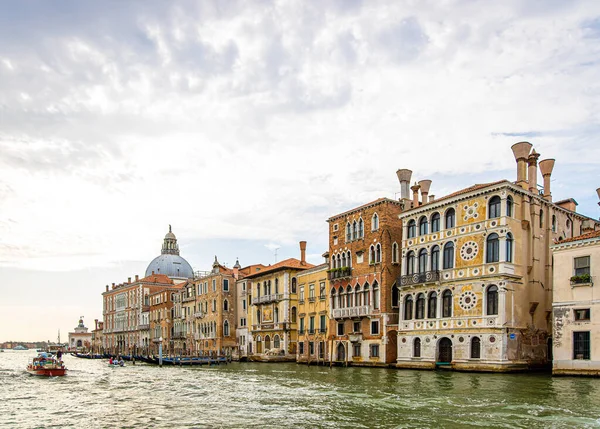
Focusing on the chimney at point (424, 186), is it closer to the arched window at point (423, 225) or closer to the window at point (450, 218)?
the arched window at point (423, 225)

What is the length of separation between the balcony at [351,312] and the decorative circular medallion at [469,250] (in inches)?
351

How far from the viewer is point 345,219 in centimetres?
4550

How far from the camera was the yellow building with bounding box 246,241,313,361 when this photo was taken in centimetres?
5334

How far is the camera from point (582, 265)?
2908 cm

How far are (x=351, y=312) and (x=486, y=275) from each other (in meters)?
12.0

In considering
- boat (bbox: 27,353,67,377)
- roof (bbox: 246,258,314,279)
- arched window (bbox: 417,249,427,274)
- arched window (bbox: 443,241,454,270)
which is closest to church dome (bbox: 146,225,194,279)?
roof (bbox: 246,258,314,279)

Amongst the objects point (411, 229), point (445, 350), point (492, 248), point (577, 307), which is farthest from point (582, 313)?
point (411, 229)

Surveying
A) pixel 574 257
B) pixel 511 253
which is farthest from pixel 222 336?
pixel 574 257

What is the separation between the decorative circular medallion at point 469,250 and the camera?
1361 inches

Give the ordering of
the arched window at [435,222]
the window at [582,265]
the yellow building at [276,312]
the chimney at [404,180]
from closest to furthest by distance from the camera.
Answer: the window at [582,265], the arched window at [435,222], the chimney at [404,180], the yellow building at [276,312]

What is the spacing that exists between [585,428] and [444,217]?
21599mm

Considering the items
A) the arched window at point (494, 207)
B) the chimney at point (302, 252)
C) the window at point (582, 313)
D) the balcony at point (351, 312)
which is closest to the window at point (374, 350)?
the balcony at point (351, 312)

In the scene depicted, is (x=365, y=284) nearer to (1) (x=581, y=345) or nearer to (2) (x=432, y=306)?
(2) (x=432, y=306)

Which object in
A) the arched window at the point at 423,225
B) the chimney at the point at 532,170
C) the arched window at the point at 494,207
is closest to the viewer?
the arched window at the point at 494,207
